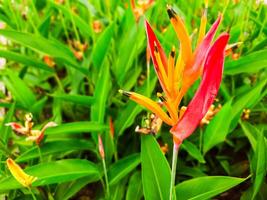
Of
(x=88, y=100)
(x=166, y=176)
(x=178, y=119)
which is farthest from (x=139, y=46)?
(x=178, y=119)

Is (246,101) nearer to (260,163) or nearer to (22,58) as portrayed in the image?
(260,163)

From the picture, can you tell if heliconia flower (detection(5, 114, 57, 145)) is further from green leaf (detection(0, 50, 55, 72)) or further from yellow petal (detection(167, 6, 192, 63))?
yellow petal (detection(167, 6, 192, 63))

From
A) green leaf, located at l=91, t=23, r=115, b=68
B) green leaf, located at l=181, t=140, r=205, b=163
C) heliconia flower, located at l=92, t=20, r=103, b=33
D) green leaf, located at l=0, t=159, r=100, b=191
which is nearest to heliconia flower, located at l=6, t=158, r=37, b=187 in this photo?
green leaf, located at l=0, t=159, r=100, b=191

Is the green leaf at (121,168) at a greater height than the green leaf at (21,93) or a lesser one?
lesser

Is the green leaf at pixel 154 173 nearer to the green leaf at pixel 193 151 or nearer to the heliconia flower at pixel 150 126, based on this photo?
the heliconia flower at pixel 150 126

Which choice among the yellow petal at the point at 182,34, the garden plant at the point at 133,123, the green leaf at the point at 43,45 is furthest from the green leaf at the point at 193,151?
the yellow petal at the point at 182,34

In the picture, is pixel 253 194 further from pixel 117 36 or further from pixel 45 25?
pixel 45 25
